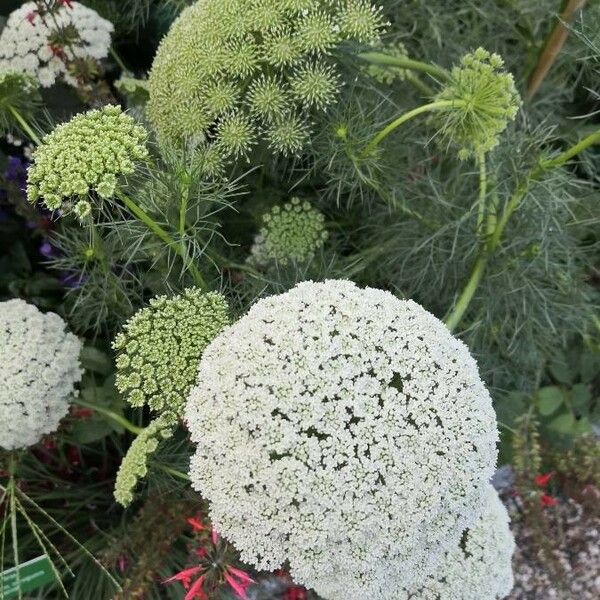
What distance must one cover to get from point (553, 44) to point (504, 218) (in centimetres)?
71

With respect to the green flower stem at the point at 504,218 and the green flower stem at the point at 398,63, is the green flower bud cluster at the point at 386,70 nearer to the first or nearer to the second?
the green flower stem at the point at 398,63

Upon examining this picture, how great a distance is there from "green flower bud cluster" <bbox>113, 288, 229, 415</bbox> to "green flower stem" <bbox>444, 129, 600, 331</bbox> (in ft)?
1.90

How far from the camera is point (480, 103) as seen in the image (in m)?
1.64

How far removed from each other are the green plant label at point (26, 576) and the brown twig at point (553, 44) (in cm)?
191

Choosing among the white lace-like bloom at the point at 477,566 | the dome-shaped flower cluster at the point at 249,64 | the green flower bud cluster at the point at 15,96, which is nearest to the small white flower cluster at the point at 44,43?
the green flower bud cluster at the point at 15,96

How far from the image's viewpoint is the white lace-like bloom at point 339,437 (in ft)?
4.54

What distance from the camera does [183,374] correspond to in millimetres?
1563

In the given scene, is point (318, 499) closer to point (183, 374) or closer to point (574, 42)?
point (183, 374)

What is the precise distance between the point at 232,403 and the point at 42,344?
2.14ft

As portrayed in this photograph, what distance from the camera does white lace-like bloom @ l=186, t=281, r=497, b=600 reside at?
1384mm

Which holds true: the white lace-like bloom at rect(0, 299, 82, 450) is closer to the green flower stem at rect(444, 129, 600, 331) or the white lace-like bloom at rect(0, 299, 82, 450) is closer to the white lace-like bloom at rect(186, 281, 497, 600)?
the white lace-like bloom at rect(186, 281, 497, 600)

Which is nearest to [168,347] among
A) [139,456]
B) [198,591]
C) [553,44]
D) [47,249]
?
[139,456]

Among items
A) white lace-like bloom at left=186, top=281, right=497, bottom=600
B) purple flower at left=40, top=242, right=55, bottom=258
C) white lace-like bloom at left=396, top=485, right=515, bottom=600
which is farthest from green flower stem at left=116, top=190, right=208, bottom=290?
white lace-like bloom at left=396, top=485, right=515, bottom=600

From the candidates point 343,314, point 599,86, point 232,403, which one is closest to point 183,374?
point 232,403
